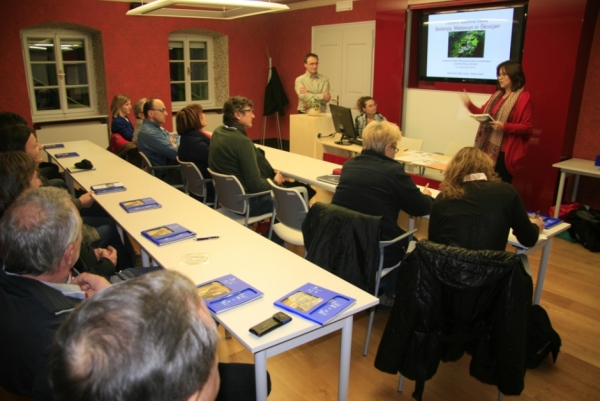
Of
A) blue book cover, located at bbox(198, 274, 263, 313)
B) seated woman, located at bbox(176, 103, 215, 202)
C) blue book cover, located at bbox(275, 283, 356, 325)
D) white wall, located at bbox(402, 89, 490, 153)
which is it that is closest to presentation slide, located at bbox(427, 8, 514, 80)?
white wall, located at bbox(402, 89, 490, 153)

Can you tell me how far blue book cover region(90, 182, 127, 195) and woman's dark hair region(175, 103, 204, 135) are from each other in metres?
0.95

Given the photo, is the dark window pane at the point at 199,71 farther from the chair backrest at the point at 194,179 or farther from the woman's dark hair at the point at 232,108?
the woman's dark hair at the point at 232,108

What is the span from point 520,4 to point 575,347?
3.81 meters

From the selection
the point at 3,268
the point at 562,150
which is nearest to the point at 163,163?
the point at 3,268

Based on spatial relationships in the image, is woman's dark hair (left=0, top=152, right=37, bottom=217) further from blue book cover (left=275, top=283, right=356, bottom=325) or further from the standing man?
the standing man

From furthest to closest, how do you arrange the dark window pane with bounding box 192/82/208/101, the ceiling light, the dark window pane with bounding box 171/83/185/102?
the dark window pane with bounding box 192/82/208/101 < the dark window pane with bounding box 171/83/185/102 < the ceiling light

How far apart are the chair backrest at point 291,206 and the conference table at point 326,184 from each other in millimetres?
491

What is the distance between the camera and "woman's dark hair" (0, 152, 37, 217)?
91.6 inches

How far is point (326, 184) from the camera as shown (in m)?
3.73

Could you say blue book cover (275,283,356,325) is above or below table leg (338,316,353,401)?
above

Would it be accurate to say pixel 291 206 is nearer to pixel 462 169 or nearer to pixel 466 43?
pixel 462 169

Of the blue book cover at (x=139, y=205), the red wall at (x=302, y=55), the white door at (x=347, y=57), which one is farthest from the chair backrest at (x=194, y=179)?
the white door at (x=347, y=57)

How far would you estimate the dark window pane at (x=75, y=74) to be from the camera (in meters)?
7.64

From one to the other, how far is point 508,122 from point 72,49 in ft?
21.7
